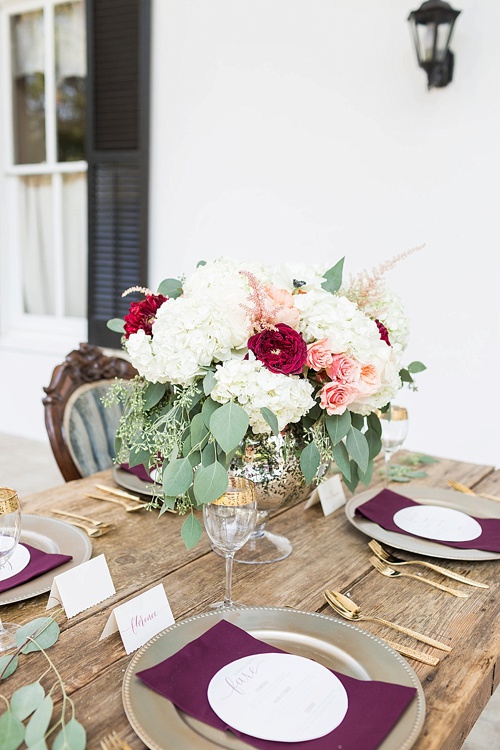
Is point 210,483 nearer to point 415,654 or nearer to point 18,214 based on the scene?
point 415,654

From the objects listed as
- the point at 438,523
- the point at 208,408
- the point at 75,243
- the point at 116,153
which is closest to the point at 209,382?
the point at 208,408

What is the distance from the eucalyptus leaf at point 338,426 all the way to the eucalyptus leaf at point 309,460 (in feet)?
0.11

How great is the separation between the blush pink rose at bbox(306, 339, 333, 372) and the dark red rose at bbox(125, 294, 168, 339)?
28 cm

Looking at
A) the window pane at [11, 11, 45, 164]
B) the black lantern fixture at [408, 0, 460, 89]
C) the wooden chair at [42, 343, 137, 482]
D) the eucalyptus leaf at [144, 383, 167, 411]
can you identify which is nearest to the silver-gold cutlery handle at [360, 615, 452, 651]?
the eucalyptus leaf at [144, 383, 167, 411]

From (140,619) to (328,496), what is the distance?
59cm

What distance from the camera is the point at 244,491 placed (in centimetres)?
95

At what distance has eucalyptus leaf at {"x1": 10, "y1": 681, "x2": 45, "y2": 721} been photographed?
0.74 metres

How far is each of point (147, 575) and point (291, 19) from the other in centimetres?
278

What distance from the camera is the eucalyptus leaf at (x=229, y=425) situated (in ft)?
3.06

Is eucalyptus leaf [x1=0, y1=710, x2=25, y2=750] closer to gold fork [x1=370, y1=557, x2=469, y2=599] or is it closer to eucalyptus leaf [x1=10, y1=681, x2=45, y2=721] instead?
eucalyptus leaf [x1=10, y1=681, x2=45, y2=721]

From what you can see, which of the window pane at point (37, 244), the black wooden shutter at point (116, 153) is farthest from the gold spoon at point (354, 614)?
the window pane at point (37, 244)

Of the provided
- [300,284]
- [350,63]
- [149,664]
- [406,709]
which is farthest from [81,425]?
[350,63]

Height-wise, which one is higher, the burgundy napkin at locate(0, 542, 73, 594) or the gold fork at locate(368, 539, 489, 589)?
the burgundy napkin at locate(0, 542, 73, 594)

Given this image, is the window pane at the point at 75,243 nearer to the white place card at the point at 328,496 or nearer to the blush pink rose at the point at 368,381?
the white place card at the point at 328,496
